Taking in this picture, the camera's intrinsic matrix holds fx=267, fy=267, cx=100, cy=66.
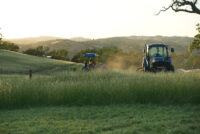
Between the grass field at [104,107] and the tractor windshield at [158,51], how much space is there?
6.78 m

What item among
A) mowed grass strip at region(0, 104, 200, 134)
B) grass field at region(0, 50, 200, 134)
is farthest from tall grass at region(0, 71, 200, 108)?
mowed grass strip at region(0, 104, 200, 134)

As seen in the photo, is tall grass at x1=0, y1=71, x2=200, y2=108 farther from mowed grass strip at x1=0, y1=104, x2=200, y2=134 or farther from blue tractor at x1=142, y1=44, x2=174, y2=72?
blue tractor at x1=142, y1=44, x2=174, y2=72

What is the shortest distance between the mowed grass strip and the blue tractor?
8066 millimetres

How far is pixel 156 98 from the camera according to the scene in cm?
702

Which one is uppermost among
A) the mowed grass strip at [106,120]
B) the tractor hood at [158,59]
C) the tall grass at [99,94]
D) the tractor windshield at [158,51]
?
the tractor windshield at [158,51]

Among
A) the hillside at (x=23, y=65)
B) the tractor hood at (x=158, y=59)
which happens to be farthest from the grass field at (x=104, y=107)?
the hillside at (x=23, y=65)

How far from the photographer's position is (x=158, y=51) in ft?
49.7

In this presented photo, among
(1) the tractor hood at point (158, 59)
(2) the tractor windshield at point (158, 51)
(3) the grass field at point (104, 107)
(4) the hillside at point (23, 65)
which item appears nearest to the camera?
(3) the grass field at point (104, 107)

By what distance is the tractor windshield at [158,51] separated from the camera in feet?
49.1

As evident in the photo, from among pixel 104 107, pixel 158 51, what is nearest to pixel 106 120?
pixel 104 107

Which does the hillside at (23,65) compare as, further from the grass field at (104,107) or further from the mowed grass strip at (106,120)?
the mowed grass strip at (106,120)

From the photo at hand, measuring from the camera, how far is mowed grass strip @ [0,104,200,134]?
436 cm

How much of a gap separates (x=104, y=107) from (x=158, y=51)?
31.1ft

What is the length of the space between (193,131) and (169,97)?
9.51ft
